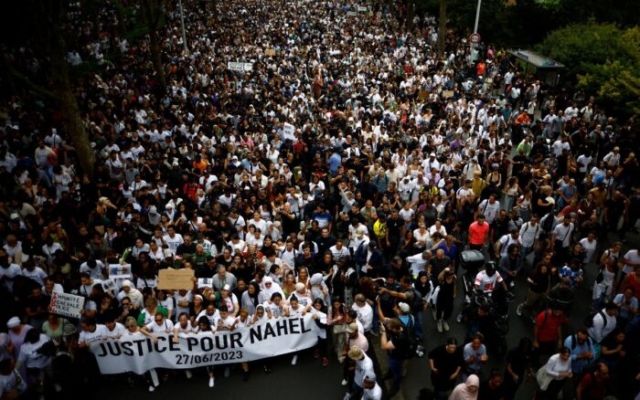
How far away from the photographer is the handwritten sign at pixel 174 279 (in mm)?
7902

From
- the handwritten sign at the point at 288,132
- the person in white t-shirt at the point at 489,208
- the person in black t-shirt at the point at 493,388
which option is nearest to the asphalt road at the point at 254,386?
the person in black t-shirt at the point at 493,388

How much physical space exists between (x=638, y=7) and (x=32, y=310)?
1231 inches

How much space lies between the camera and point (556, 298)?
8148mm

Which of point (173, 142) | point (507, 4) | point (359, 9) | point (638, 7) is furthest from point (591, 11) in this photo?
point (173, 142)

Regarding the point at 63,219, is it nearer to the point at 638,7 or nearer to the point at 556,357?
the point at 556,357

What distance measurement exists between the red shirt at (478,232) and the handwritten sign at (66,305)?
7.26 meters

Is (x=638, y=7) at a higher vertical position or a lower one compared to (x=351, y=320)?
higher

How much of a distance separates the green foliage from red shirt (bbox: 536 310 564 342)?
9783mm

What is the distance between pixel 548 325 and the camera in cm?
742

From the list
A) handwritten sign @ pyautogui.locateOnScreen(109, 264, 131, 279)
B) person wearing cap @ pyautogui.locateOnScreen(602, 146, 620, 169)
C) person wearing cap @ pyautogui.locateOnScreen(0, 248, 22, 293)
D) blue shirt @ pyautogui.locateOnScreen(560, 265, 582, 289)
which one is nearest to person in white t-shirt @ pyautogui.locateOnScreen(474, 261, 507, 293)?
blue shirt @ pyautogui.locateOnScreen(560, 265, 582, 289)

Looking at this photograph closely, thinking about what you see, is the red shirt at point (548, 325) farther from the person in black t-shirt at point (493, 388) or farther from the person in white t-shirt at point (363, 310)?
the person in white t-shirt at point (363, 310)

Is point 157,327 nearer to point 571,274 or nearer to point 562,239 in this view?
point 571,274

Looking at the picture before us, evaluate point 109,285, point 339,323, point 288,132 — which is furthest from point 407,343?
point 288,132

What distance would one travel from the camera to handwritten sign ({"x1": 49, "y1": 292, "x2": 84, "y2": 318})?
7352 mm
